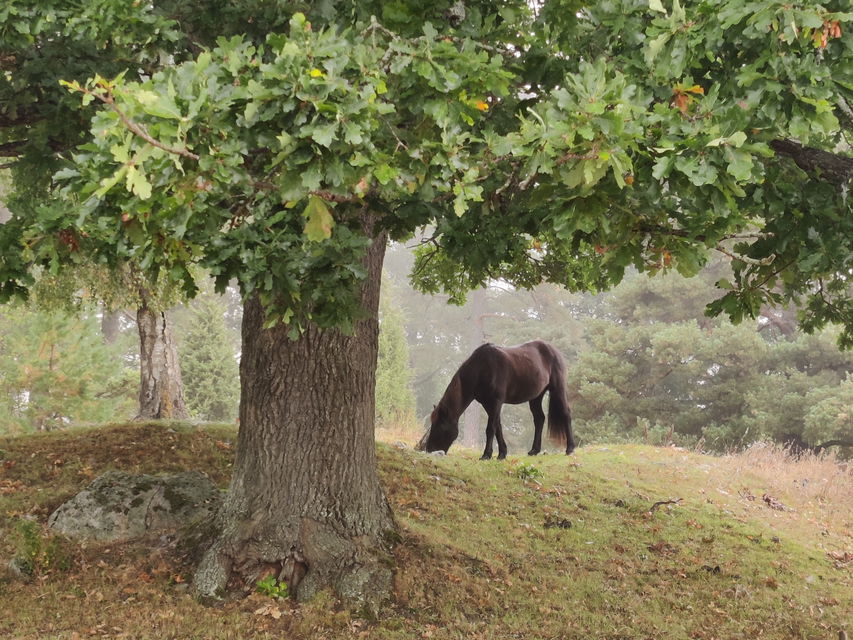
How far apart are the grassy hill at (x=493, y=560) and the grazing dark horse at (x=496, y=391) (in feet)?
3.39

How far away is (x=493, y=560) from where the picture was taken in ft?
22.4

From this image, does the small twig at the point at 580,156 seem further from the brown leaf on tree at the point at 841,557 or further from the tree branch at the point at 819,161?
the brown leaf on tree at the point at 841,557

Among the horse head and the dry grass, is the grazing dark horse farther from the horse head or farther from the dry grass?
the dry grass

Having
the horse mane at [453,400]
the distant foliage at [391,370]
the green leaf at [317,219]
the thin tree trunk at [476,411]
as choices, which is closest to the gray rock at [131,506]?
the green leaf at [317,219]

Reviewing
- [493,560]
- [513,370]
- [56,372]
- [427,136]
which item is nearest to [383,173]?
[427,136]

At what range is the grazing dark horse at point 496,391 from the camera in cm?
1190

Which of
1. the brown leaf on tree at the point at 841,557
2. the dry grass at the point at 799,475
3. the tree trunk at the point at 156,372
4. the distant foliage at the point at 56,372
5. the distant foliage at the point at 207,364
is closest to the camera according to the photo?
the brown leaf on tree at the point at 841,557

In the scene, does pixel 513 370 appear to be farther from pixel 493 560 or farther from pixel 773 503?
pixel 493 560

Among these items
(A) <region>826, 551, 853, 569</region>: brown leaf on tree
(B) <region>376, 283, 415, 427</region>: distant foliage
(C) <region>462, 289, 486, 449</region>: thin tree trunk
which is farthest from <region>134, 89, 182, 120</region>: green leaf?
(C) <region>462, 289, 486, 449</region>: thin tree trunk

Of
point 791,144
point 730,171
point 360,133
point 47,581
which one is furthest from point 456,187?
point 47,581

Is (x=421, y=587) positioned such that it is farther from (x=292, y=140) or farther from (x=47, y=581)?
(x=292, y=140)

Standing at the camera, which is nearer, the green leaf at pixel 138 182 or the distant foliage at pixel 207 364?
the green leaf at pixel 138 182

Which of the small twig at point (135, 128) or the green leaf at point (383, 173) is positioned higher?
the small twig at point (135, 128)

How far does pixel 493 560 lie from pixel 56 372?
10.4 metres
